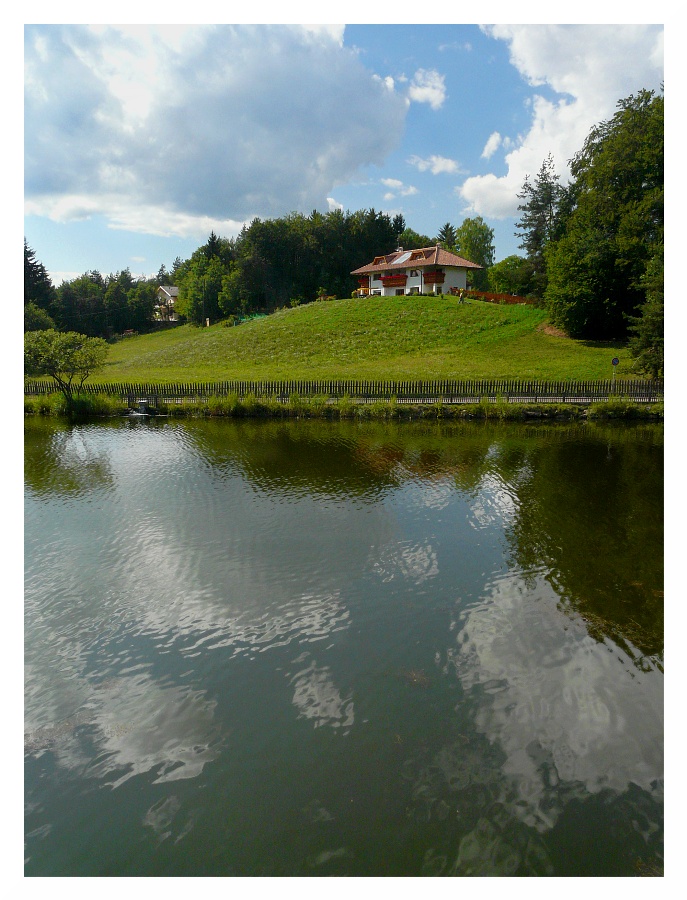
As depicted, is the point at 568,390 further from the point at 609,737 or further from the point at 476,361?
the point at 609,737

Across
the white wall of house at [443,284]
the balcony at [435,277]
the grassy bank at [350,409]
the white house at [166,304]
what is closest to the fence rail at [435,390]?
the grassy bank at [350,409]

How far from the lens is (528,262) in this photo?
74000mm

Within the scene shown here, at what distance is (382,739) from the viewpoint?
8883 mm

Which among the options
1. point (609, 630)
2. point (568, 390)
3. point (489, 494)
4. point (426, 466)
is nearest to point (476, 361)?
point (568, 390)

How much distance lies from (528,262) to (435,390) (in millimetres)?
45669

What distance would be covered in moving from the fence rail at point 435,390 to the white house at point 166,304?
3171 inches

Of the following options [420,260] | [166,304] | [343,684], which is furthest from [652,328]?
[166,304]

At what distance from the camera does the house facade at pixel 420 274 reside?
75.6 m

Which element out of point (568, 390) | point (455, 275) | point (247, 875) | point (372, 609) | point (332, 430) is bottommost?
point (247, 875)

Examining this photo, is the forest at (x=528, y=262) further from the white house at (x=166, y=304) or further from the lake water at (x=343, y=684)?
the lake water at (x=343, y=684)

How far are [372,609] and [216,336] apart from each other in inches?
2446

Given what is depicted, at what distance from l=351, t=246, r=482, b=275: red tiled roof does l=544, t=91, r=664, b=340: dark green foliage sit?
866 inches

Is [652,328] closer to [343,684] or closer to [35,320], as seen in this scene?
[343,684]

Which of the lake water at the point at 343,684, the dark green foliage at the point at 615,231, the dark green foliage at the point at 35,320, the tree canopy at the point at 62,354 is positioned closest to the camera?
the lake water at the point at 343,684
